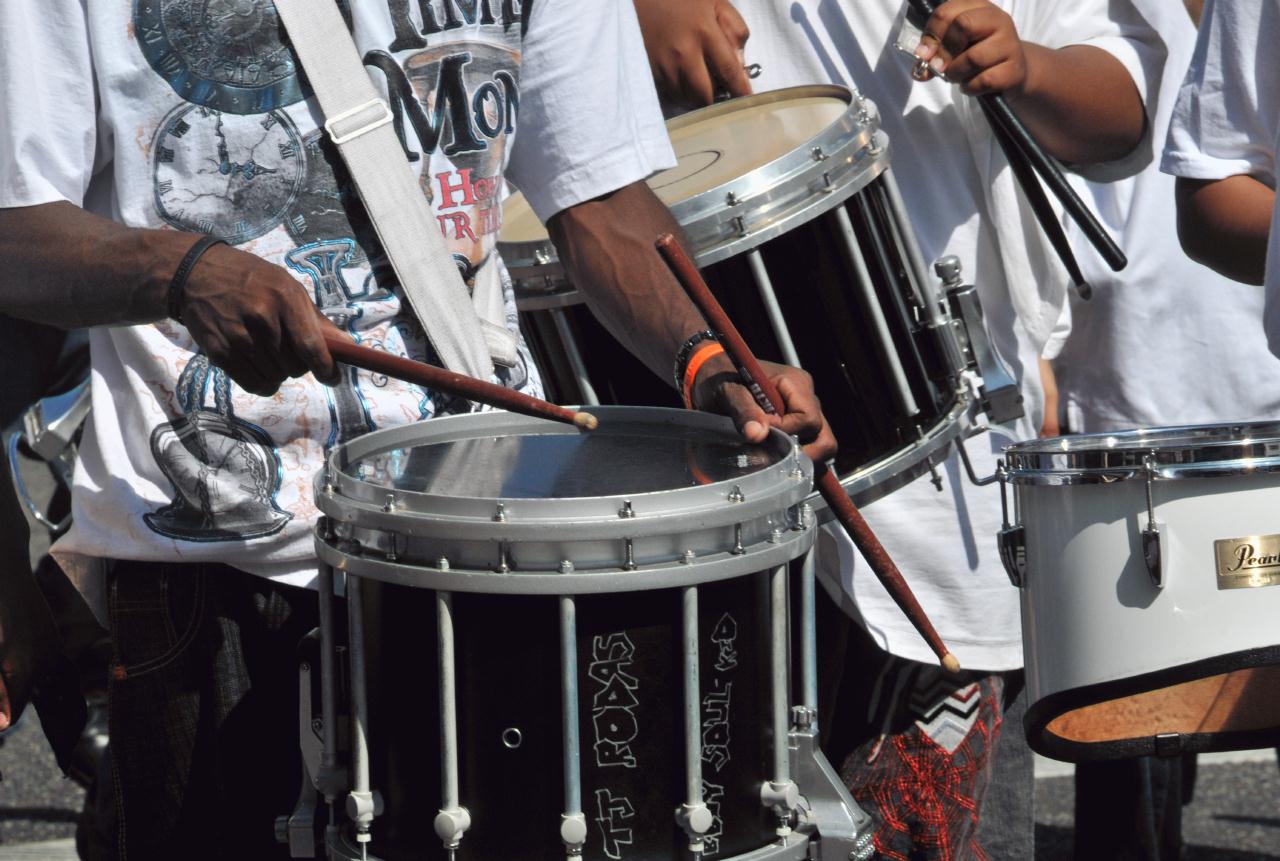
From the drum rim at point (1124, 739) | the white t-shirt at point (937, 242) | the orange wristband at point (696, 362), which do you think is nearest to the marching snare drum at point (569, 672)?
the orange wristband at point (696, 362)

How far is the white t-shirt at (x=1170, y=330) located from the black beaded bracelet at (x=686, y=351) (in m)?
1.44

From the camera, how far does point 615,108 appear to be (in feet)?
7.74

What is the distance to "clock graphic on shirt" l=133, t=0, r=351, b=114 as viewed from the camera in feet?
6.52

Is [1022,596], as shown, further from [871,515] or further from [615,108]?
[615,108]

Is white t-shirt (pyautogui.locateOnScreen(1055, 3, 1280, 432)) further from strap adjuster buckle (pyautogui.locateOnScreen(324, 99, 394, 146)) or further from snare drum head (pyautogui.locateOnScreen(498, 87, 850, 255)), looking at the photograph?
strap adjuster buckle (pyautogui.locateOnScreen(324, 99, 394, 146))

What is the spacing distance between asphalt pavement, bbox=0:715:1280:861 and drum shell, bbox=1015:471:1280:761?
209 centimetres

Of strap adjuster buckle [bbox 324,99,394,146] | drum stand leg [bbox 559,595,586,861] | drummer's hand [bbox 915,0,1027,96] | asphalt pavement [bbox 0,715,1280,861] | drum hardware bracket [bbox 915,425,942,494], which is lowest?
asphalt pavement [bbox 0,715,1280,861]

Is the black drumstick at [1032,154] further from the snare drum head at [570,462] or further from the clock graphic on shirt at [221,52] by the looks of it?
the clock graphic on shirt at [221,52]

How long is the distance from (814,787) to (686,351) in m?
0.62

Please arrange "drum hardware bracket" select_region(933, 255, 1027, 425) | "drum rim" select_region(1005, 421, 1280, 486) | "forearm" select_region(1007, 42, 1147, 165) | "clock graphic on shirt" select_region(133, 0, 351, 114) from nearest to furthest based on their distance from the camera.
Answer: "clock graphic on shirt" select_region(133, 0, 351, 114)
"drum rim" select_region(1005, 421, 1280, 486)
"drum hardware bracket" select_region(933, 255, 1027, 425)
"forearm" select_region(1007, 42, 1147, 165)

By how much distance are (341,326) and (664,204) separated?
578mm

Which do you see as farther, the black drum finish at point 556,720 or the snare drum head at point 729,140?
the snare drum head at point 729,140

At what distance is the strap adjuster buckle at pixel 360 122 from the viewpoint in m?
2.04

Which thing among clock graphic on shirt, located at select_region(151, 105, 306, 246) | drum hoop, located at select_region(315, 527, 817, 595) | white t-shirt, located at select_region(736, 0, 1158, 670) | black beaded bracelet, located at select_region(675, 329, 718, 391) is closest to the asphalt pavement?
white t-shirt, located at select_region(736, 0, 1158, 670)
